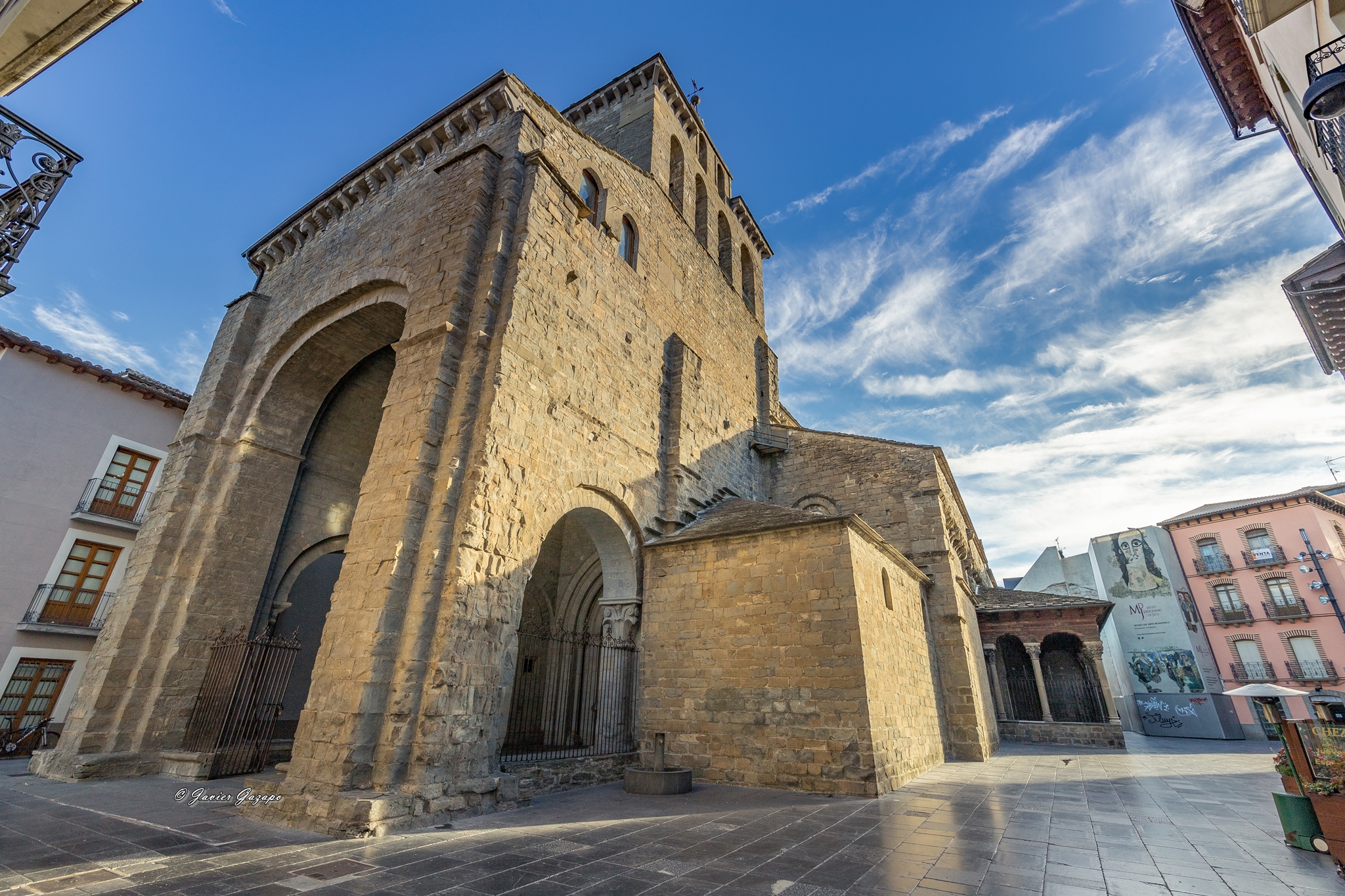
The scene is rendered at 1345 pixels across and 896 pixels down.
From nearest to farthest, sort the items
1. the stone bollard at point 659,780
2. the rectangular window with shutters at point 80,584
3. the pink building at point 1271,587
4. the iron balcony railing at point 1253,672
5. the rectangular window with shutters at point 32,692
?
1. the stone bollard at point 659,780
2. the rectangular window with shutters at point 32,692
3. the rectangular window with shutters at point 80,584
4. the pink building at point 1271,587
5. the iron balcony railing at point 1253,672

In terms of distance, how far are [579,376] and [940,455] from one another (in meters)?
10.1

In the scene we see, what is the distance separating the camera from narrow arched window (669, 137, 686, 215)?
16.0m

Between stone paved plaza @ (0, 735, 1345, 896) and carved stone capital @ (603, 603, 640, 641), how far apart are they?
272 cm

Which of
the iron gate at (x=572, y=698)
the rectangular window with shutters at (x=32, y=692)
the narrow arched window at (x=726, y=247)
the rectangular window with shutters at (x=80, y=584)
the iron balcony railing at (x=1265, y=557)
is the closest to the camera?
the iron gate at (x=572, y=698)

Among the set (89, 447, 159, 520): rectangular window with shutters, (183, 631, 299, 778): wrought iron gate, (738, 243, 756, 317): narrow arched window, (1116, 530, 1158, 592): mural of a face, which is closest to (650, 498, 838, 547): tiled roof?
(183, 631, 299, 778): wrought iron gate

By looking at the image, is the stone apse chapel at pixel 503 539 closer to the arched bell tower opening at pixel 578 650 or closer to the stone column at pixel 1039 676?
the arched bell tower opening at pixel 578 650

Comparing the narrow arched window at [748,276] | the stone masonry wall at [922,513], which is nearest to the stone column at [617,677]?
the stone masonry wall at [922,513]

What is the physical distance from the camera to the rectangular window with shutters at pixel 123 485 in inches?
486

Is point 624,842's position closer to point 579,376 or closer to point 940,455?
point 579,376

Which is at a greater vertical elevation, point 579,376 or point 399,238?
point 399,238

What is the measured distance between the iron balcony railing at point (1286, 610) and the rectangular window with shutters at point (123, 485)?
39.2 m

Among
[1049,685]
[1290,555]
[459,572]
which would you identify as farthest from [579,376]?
[1290,555]

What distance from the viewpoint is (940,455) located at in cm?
1467

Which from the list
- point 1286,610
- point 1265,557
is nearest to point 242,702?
point 1286,610
